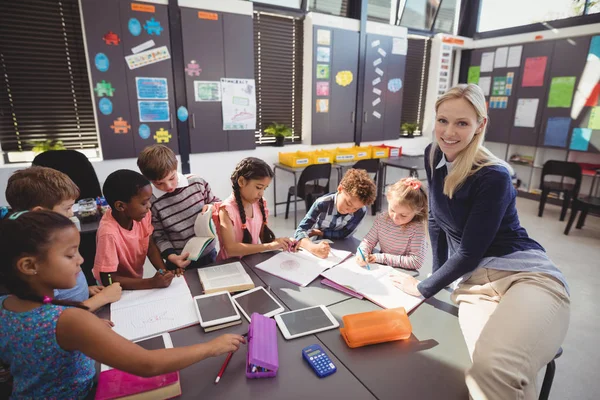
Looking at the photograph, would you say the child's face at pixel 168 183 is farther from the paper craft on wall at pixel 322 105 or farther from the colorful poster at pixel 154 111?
the paper craft on wall at pixel 322 105

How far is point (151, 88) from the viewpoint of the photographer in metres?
3.66

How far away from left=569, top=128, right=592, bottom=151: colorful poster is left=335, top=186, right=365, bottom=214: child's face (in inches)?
182

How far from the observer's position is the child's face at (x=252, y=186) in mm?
1747

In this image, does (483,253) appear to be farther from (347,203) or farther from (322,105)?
(322,105)

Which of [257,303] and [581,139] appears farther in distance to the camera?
[581,139]

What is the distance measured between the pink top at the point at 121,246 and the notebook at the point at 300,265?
22.8 inches

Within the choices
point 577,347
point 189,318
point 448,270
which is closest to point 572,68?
point 577,347

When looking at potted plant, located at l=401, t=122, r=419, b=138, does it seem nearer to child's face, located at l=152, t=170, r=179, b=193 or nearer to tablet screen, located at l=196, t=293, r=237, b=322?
child's face, located at l=152, t=170, r=179, b=193

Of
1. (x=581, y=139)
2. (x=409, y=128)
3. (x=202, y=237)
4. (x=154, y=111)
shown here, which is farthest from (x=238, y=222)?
(x=581, y=139)

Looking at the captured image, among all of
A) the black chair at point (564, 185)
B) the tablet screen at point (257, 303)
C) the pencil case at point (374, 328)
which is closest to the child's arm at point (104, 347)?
the tablet screen at point (257, 303)

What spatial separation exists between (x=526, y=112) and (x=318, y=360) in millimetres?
5901

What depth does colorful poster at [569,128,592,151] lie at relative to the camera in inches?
187

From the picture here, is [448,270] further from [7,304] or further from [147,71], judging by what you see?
[147,71]

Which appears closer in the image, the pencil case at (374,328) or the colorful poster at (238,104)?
the pencil case at (374,328)
